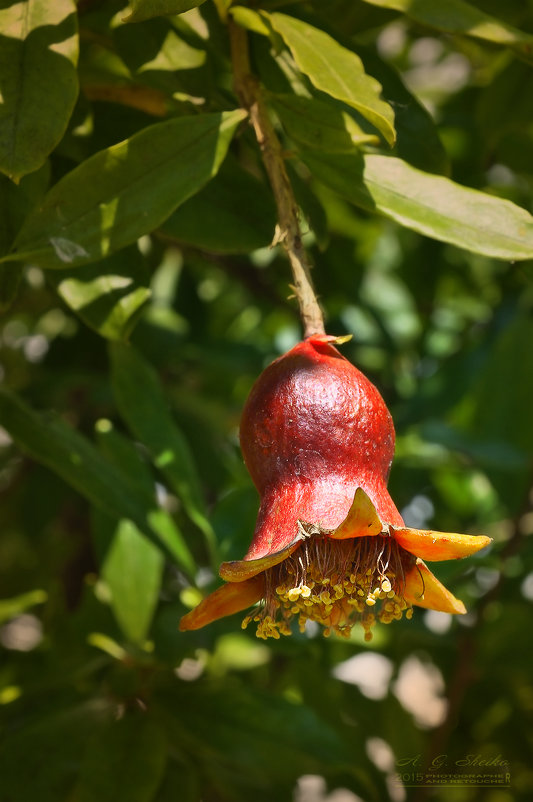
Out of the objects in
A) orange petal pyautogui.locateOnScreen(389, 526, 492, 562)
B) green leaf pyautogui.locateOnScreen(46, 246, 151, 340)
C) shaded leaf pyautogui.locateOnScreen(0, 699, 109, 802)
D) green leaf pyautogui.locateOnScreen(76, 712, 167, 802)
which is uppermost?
green leaf pyautogui.locateOnScreen(46, 246, 151, 340)

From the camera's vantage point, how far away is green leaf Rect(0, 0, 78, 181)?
66 cm

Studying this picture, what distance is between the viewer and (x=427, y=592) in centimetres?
75

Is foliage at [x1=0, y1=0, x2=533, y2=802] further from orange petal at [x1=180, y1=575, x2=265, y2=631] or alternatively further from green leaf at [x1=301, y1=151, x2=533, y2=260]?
orange petal at [x1=180, y1=575, x2=265, y2=631]

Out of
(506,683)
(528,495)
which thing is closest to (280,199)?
(528,495)

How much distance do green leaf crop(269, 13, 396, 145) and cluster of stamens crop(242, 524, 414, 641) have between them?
316mm

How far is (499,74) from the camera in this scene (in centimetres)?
113

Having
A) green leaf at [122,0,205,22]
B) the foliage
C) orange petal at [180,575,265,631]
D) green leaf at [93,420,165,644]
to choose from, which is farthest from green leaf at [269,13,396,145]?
green leaf at [93,420,165,644]

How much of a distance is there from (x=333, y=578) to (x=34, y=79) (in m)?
0.44

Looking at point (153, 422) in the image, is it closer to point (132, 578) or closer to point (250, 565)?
point (132, 578)

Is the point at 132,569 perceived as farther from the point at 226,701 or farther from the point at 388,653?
the point at 388,653

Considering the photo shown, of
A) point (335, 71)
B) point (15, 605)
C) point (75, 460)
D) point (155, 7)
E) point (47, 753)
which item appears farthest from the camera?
point (15, 605)

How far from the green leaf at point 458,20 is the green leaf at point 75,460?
51cm

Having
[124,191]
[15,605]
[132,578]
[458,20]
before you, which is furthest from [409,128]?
[15,605]

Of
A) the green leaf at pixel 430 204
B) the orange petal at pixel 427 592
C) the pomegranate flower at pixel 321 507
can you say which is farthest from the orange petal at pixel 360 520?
the green leaf at pixel 430 204
